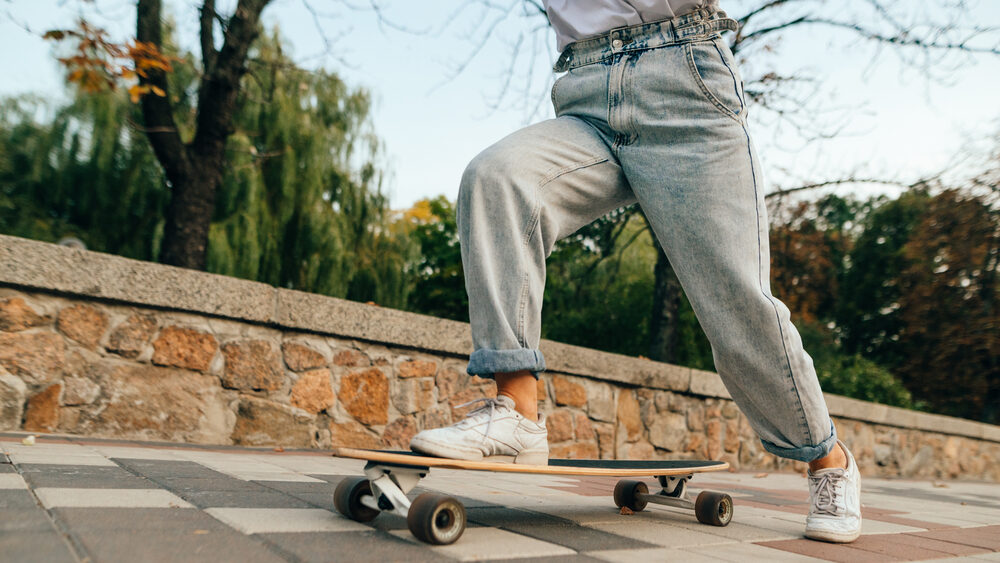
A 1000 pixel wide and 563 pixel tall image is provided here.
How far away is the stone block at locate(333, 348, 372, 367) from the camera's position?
390cm

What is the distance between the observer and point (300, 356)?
377cm

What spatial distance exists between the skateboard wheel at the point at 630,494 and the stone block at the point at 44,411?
2.52 m

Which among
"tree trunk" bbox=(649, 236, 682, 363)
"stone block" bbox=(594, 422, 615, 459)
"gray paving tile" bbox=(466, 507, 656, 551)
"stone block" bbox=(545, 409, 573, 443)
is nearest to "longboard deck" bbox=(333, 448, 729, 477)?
"gray paving tile" bbox=(466, 507, 656, 551)

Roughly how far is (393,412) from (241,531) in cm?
273

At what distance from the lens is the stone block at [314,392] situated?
375 cm

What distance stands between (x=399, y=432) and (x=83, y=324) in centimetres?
173

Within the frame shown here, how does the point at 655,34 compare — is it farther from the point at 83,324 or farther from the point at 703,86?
the point at 83,324

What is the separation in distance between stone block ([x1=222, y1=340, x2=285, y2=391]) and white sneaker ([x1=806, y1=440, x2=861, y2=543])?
270cm

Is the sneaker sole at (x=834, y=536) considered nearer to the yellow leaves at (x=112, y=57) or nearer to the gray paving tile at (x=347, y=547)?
the gray paving tile at (x=347, y=547)

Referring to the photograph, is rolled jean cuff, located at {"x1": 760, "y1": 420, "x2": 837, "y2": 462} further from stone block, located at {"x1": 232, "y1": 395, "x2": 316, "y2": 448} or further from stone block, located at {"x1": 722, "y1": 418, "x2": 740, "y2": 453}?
stone block, located at {"x1": 722, "y1": 418, "x2": 740, "y2": 453}

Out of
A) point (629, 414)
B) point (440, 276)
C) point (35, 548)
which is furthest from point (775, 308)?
point (440, 276)

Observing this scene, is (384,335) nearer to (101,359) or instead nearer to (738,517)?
(101,359)

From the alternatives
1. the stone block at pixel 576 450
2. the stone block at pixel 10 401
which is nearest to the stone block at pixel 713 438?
the stone block at pixel 576 450

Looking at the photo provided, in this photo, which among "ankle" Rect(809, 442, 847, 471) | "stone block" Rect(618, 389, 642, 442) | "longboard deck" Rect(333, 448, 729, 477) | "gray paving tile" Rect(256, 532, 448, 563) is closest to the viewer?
"gray paving tile" Rect(256, 532, 448, 563)
